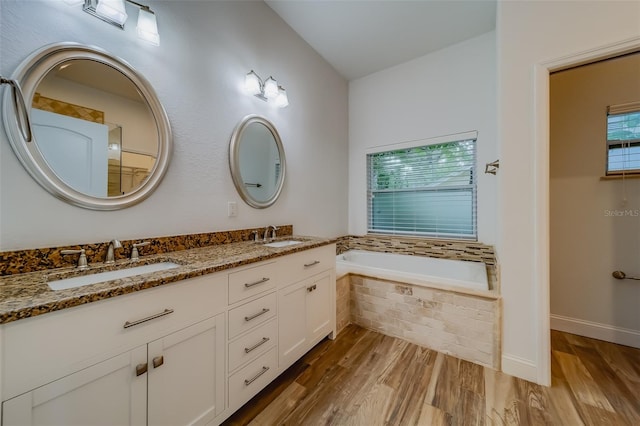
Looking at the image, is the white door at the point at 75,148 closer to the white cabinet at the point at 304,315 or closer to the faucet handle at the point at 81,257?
the faucet handle at the point at 81,257

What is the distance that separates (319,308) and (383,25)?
2650mm

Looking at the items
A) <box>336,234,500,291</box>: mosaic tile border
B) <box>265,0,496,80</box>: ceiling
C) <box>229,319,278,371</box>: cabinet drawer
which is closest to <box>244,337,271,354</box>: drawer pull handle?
<box>229,319,278,371</box>: cabinet drawer

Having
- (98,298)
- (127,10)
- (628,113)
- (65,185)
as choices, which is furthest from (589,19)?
(65,185)

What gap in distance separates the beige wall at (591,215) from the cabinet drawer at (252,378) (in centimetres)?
251

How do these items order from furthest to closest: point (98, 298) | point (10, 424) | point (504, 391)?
point (504, 391) < point (98, 298) < point (10, 424)

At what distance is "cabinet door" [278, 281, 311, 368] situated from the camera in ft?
4.89

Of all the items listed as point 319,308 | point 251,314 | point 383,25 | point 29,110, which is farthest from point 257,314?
point 383,25

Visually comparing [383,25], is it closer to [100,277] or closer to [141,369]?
[100,277]

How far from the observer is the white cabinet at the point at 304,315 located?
151cm

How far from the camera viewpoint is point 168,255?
1351mm

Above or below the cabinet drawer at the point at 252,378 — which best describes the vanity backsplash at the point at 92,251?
above

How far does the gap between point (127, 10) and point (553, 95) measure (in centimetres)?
324

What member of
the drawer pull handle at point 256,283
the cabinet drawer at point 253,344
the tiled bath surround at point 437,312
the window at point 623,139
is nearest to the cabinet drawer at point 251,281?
the drawer pull handle at point 256,283

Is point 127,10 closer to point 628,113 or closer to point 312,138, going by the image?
point 312,138
